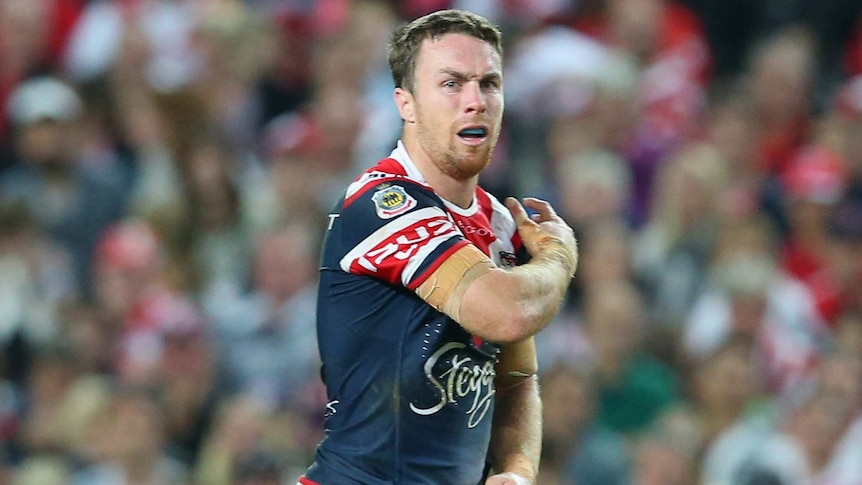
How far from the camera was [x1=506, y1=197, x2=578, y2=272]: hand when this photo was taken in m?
4.21

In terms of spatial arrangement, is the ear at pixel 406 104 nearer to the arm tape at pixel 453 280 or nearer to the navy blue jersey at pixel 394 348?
the navy blue jersey at pixel 394 348

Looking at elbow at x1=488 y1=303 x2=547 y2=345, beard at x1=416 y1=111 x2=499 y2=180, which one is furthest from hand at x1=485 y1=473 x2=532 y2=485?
beard at x1=416 y1=111 x2=499 y2=180

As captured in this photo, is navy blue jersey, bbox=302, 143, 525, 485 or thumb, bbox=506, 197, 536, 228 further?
thumb, bbox=506, 197, 536, 228

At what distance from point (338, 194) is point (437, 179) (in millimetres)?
5019

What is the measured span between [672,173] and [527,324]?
5.33m

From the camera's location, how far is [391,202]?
13.1 ft

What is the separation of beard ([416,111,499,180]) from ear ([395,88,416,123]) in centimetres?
5

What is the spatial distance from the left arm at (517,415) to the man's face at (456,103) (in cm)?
61

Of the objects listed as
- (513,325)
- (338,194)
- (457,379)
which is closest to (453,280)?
(513,325)

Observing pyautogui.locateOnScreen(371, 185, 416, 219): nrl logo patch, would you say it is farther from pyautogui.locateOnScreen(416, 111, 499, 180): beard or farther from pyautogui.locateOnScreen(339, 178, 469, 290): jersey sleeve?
pyautogui.locateOnScreen(416, 111, 499, 180): beard

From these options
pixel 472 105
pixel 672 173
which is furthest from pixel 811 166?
pixel 472 105

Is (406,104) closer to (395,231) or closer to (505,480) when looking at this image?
(395,231)

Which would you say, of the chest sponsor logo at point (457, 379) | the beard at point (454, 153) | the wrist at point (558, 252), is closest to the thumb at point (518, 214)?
the wrist at point (558, 252)

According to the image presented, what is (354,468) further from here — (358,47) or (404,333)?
(358,47)
